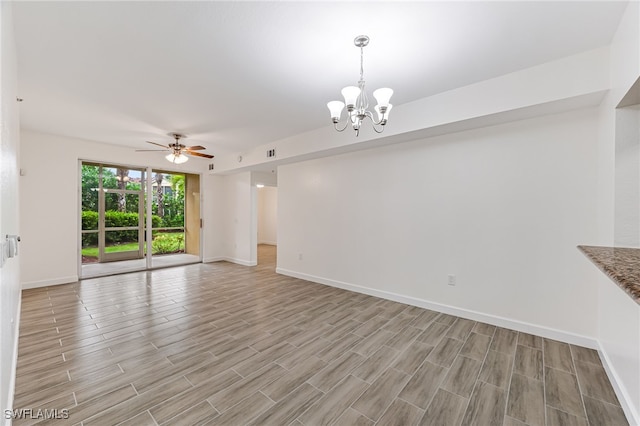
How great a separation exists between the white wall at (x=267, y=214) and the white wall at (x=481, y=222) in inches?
245

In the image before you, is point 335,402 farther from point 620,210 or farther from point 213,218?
point 213,218

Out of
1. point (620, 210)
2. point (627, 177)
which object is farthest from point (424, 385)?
point (627, 177)

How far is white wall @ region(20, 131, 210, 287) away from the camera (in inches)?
181

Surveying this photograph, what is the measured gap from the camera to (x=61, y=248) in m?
4.96

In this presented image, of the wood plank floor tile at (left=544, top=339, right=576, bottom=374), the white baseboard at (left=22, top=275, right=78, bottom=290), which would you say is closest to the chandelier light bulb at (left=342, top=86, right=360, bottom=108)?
the wood plank floor tile at (left=544, top=339, right=576, bottom=374)

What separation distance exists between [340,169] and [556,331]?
360 cm

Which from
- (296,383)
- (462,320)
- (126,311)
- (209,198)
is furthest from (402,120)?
(209,198)

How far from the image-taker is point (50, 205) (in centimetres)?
483

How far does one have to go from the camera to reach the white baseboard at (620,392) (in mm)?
1701

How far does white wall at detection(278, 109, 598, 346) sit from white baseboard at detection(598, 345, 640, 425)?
418 mm

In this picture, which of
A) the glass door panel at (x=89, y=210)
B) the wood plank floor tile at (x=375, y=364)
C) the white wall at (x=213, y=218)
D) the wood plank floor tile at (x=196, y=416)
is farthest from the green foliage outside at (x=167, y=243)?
the wood plank floor tile at (x=375, y=364)

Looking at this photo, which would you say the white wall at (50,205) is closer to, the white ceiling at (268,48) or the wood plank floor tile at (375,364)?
the white ceiling at (268,48)

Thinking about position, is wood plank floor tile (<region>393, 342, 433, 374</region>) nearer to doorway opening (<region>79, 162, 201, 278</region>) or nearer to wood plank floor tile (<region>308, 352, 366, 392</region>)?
wood plank floor tile (<region>308, 352, 366, 392</region>)

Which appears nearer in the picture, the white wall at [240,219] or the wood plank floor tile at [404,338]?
the wood plank floor tile at [404,338]
